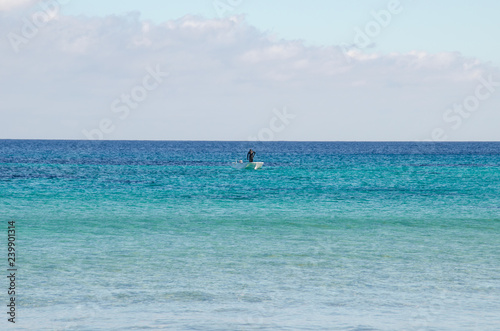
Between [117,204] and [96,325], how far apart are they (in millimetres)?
25836

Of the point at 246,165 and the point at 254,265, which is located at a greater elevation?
the point at 246,165

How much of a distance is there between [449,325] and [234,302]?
170 inches

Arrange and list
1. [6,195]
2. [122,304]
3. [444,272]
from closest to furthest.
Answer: [122,304] < [444,272] < [6,195]

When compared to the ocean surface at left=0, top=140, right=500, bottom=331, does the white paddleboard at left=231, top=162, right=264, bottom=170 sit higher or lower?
higher

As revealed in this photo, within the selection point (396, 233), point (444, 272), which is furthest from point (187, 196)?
point (444, 272)

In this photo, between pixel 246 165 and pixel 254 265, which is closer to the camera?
pixel 254 265

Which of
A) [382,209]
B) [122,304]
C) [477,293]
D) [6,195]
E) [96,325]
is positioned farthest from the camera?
[6,195]

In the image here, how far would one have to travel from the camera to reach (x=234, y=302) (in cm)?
1332

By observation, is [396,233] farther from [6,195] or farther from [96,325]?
[6,195]

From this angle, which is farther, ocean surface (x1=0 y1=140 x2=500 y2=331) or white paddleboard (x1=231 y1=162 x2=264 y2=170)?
white paddleboard (x1=231 y1=162 x2=264 y2=170)

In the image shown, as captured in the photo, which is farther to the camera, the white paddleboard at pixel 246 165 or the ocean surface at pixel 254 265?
the white paddleboard at pixel 246 165

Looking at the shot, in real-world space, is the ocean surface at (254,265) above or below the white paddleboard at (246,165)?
below

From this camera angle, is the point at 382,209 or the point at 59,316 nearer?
the point at 59,316

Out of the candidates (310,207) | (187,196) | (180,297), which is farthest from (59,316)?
(187,196)
